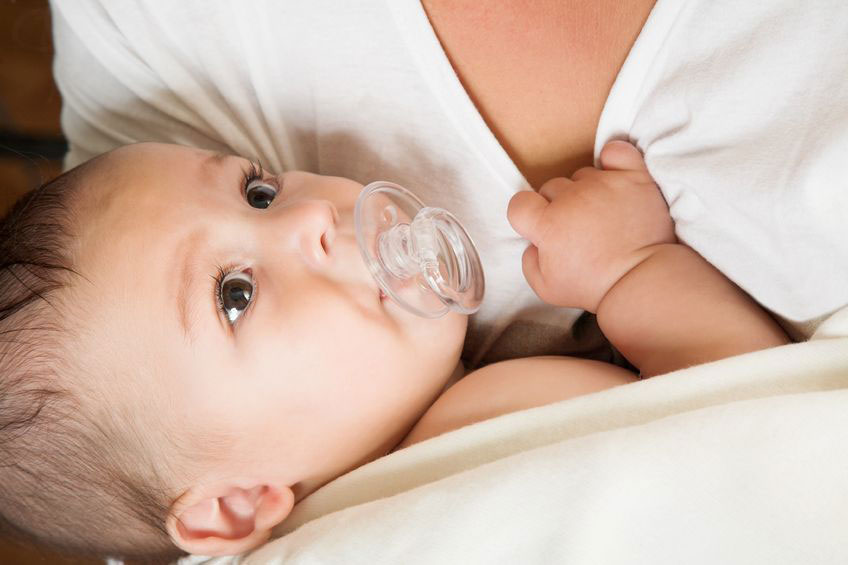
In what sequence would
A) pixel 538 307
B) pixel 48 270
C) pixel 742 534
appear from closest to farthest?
pixel 742 534 → pixel 48 270 → pixel 538 307

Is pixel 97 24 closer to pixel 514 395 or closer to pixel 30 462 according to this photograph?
pixel 30 462

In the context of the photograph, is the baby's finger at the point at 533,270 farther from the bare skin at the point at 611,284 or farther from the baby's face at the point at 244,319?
the baby's face at the point at 244,319

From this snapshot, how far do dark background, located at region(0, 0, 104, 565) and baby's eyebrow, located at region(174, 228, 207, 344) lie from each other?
0.76 metres

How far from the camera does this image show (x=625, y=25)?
0.81 m

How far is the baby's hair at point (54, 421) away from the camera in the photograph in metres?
0.77

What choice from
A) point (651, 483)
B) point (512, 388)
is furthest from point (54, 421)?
point (651, 483)

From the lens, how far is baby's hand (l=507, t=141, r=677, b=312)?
2.77 feet

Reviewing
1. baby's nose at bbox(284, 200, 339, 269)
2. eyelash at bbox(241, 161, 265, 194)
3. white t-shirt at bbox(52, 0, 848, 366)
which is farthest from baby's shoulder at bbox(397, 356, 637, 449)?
eyelash at bbox(241, 161, 265, 194)

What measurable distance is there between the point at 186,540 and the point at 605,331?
Answer: 52 centimetres

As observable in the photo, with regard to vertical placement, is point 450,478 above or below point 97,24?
below

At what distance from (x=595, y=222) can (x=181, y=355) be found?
0.47 meters

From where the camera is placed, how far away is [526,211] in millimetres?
850

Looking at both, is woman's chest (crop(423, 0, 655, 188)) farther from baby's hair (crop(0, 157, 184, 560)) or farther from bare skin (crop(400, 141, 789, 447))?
baby's hair (crop(0, 157, 184, 560))

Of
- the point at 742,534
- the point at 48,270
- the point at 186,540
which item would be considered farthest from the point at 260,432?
the point at 742,534
